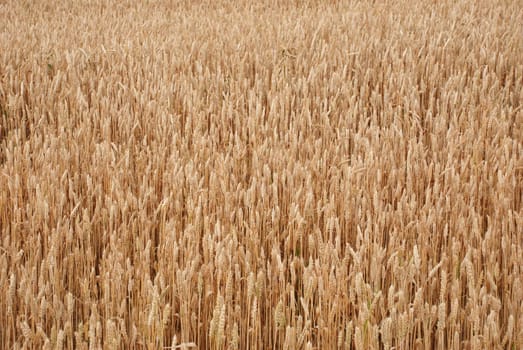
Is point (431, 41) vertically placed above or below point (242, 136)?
above

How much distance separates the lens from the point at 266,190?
1930 mm

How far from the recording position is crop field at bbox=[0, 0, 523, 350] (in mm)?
1290

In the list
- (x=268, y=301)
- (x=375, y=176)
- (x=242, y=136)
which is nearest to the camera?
(x=268, y=301)

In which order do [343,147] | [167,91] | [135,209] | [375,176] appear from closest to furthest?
[135,209] → [375,176] → [343,147] → [167,91]

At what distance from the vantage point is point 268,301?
1425 mm

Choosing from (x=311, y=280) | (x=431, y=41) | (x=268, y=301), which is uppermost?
(x=431, y=41)

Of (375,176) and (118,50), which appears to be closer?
(375,176)

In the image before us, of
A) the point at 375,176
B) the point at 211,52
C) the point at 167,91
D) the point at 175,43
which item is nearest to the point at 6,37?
the point at 175,43

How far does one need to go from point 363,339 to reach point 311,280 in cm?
15

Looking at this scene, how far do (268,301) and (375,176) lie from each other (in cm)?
71

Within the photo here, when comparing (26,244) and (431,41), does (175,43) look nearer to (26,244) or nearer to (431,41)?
(431,41)

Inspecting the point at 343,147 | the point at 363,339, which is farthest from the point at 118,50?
the point at 363,339

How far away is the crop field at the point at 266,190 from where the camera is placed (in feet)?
4.23

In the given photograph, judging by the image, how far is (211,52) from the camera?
3809 millimetres
